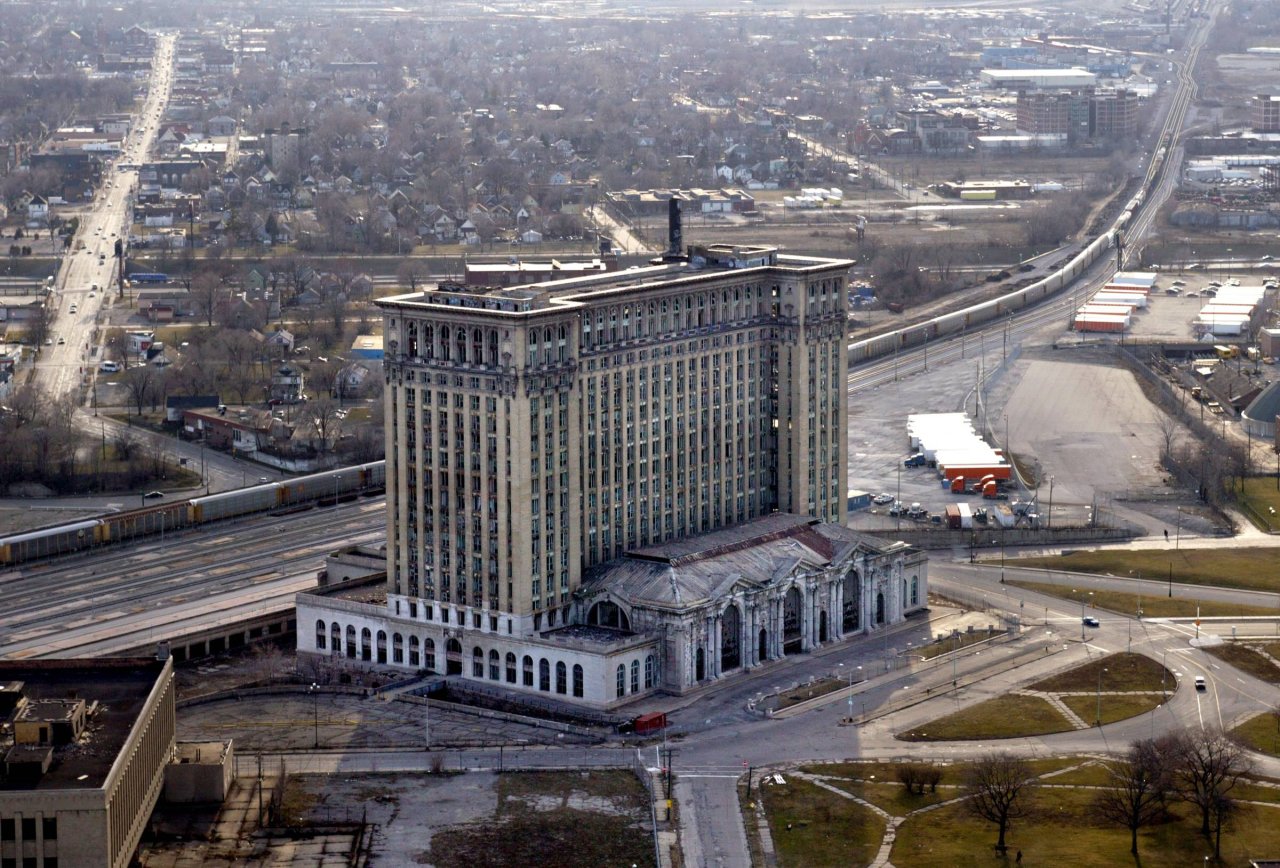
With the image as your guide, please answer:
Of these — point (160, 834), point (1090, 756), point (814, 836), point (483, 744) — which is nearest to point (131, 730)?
point (160, 834)

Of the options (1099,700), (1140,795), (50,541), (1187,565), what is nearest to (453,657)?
(1099,700)

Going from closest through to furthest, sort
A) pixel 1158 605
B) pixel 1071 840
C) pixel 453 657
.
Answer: pixel 1071 840, pixel 453 657, pixel 1158 605

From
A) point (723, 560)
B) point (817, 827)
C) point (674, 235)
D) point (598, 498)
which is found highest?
point (674, 235)

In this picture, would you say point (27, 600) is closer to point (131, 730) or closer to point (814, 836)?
point (131, 730)

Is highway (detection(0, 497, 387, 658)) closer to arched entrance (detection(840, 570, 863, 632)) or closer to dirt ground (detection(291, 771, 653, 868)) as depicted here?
dirt ground (detection(291, 771, 653, 868))

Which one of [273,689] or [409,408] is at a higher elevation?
[409,408]

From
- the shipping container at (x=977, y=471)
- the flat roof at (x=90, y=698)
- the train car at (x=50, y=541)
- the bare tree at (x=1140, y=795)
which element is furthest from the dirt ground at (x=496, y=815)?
the shipping container at (x=977, y=471)

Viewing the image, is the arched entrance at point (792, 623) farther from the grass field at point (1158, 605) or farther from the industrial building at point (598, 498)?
the grass field at point (1158, 605)

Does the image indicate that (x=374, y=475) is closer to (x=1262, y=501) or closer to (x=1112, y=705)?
(x=1262, y=501)
